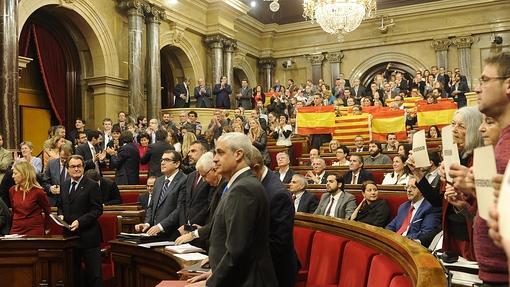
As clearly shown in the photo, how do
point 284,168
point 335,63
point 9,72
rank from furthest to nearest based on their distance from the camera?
point 335,63 → point 9,72 → point 284,168

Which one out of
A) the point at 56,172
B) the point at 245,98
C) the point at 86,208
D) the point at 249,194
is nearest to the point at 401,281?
the point at 249,194

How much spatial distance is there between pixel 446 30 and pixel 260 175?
1649 cm

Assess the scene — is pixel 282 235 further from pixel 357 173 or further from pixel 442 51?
pixel 442 51

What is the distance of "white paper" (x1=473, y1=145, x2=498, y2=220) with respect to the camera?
4.37ft

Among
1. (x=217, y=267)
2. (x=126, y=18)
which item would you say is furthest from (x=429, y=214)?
(x=126, y=18)

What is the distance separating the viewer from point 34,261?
4.16m

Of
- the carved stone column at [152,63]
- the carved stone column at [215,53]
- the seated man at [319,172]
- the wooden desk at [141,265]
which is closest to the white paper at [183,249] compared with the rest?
the wooden desk at [141,265]

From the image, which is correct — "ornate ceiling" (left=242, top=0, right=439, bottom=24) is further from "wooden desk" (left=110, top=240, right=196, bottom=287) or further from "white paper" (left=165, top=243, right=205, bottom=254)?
"white paper" (left=165, top=243, right=205, bottom=254)

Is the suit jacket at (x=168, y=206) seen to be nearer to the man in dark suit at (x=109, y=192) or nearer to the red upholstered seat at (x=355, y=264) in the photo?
the red upholstered seat at (x=355, y=264)

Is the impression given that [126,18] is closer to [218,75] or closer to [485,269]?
[218,75]

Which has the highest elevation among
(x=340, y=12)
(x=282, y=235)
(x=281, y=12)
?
(x=281, y=12)

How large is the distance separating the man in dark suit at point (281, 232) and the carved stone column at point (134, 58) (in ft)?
32.6

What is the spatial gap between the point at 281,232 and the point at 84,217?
2.37 m

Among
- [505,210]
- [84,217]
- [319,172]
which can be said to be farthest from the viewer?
[319,172]
